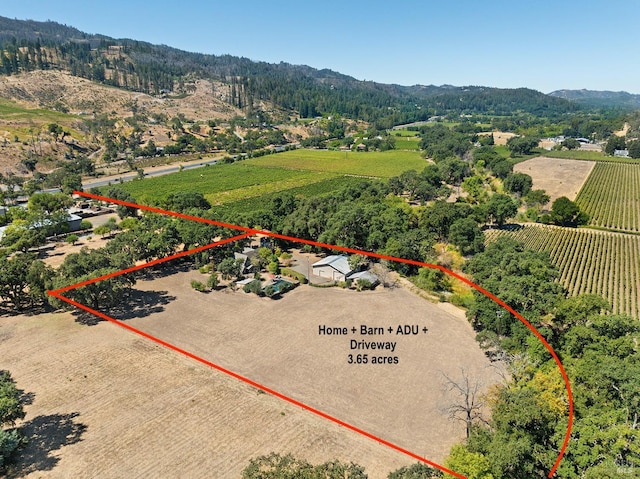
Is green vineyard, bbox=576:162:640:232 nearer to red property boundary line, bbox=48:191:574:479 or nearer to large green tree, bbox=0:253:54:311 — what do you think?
red property boundary line, bbox=48:191:574:479

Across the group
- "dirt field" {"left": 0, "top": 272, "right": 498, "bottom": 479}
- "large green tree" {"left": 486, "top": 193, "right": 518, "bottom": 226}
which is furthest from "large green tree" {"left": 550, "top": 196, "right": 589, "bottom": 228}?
"dirt field" {"left": 0, "top": 272, "right": 498, "bottom": 479}

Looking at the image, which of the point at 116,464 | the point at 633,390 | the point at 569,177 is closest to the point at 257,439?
the point at 116,464

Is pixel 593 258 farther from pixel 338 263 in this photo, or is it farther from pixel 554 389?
pixel 554 389

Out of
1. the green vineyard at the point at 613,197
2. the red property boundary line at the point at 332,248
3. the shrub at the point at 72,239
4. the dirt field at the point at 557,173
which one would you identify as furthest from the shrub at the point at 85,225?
the dirt field at the point at 557,173

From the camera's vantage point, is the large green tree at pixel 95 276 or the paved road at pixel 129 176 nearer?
the large green tree at pixel 95 276

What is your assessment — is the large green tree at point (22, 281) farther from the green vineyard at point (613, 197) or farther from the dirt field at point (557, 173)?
the dirt field at point (557, 173)

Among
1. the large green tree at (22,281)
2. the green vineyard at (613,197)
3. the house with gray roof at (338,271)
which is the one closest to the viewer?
the large green tree at (22,281)

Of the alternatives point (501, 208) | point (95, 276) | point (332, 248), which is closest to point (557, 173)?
point (501, 208)
